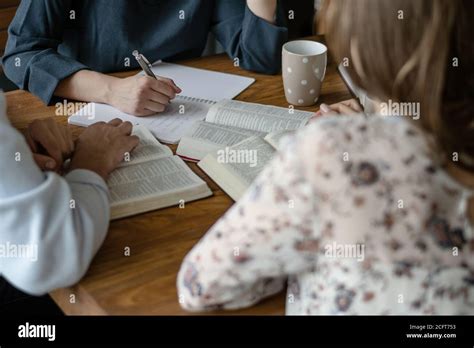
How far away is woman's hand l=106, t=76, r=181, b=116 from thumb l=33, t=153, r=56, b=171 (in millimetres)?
303

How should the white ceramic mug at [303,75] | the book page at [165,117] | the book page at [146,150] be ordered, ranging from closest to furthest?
1. the book page at [146,150]
2. the book page at [165,117]
3. the white ceramic mug at [303,75]

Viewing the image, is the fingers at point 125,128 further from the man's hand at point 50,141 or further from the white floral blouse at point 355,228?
the white floral blouse at point 355,228

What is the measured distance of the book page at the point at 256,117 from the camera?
4.11 ft

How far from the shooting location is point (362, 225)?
686 mm

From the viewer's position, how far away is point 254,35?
158cm

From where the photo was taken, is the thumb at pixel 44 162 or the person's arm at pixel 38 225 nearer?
the person's arm at pixel 38 225

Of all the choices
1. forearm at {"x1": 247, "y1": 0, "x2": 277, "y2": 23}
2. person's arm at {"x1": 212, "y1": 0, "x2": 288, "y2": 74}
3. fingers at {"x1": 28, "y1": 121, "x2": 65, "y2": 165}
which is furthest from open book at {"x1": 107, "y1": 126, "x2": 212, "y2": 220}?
forearm at {"x1": 247, "y1": 0, "x2": 277, "y2": 23}

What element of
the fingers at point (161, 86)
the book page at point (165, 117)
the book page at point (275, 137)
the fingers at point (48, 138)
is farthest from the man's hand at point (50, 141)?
the book page at point (275, 137)

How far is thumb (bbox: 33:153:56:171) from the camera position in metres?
1.02

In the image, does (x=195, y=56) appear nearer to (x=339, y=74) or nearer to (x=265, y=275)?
(x=339, y=74)

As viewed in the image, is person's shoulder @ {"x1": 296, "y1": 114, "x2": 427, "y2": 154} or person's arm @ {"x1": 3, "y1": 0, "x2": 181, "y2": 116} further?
person's arm @ {"x1": 3, "y1": 0, "x2": 181, "y2": 116}

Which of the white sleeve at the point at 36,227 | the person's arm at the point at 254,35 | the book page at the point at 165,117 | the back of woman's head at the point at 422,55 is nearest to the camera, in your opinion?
the back of woman's head at the point at 422,55

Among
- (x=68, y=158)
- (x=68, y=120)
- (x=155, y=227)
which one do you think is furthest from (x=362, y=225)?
(x=68, y=120)

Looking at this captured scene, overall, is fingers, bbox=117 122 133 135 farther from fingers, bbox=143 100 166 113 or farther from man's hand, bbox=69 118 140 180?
fingers, bbox=143 100 166 113
